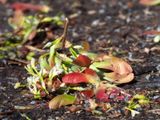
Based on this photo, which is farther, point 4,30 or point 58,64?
point 4,30

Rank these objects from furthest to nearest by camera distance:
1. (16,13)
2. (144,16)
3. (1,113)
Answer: (16,13) < (144,16) < (1,113)

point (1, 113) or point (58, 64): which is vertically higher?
point (58, 64)

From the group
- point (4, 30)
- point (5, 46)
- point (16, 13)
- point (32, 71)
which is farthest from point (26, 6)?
point (32, 71)

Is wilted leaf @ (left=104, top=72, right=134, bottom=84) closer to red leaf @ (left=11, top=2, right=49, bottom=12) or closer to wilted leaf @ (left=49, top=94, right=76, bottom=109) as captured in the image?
wilted leaf @ (left=49, top=94, right=76, bottom=109)

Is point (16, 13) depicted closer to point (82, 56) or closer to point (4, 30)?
point (4, 30)

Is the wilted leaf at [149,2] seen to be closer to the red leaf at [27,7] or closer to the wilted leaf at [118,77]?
the red leaf at [27,7]

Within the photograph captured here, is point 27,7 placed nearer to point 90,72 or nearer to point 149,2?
point 149,2

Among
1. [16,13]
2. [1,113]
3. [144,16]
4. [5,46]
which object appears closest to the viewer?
[1,113]
